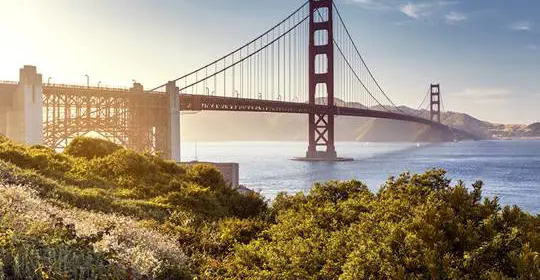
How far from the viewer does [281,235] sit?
36.4 feet

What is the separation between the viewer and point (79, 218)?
12578mm

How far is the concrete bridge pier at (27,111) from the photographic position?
5867cm

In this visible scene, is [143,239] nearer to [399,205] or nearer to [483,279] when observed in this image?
[399,205]

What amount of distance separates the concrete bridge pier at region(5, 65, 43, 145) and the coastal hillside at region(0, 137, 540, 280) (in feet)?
145

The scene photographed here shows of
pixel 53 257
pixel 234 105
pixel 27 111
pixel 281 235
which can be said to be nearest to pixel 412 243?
pixel 281 235

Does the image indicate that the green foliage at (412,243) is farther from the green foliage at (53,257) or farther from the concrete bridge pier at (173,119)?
the concrete bridge pier at (173,119)

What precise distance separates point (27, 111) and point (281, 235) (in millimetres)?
55348

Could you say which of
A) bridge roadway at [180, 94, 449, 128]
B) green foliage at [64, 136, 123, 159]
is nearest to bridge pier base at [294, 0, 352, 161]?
bridge roadway at [180, 94, 449, 128]

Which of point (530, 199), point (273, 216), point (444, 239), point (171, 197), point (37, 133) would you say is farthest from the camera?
point (37, 133)

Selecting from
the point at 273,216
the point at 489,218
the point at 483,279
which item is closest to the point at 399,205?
the point at 489,218

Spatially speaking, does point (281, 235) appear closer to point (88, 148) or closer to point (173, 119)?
point (88, 148)

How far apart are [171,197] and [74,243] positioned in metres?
9.22

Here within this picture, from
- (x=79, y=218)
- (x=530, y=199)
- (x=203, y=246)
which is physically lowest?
(x=530, y=199)

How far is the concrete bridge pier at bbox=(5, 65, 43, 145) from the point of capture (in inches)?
2310
